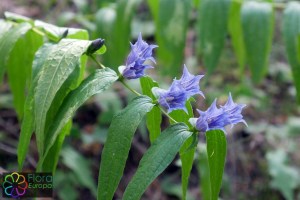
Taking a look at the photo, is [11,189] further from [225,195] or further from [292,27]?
[225,195]

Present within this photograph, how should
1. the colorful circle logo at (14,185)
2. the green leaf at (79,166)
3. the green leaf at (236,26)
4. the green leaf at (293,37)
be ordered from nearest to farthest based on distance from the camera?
the colorful circle logo at (14,185)
the green leaf at (293,37)
the green leaf at (236,26)
the green leaf at (79,166)

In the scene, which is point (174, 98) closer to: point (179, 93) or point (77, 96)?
point (179, 93)

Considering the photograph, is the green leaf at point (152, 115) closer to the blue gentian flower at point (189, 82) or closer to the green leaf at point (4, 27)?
the blue gentian flower at point (189, 82)

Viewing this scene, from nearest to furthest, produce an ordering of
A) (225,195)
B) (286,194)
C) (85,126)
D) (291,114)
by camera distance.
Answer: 1. (286,194)
2. (225,195)
3. (85,126)
4. (291,114)

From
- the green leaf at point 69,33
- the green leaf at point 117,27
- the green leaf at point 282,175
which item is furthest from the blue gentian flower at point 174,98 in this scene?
the green leaf at point 282,175

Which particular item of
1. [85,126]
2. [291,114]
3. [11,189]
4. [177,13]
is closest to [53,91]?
[11,189]

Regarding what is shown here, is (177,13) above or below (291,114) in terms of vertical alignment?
above

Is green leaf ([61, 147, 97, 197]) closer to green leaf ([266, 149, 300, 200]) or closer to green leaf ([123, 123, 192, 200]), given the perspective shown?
green leaf ([266, 149, 300, 200])
